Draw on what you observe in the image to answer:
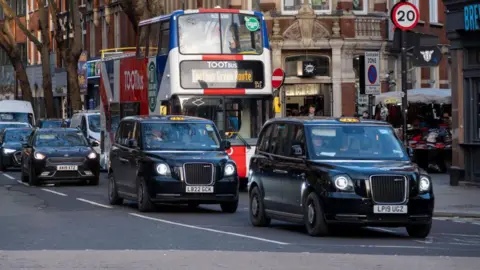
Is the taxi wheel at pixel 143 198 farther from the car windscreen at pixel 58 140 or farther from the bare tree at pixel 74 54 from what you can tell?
the bare tree at pixel 74 54

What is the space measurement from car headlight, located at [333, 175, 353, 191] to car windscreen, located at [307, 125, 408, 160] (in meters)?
0.86

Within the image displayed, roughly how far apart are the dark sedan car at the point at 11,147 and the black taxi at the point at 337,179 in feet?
83.7

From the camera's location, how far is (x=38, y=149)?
34.4 meters

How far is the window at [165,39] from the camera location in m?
30.6

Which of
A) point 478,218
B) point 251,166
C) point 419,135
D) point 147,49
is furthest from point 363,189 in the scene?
point 419,135

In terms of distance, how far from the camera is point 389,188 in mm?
17828

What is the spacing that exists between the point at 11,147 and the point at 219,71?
1653 cm

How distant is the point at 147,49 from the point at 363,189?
50.9 feet

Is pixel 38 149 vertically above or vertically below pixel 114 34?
below

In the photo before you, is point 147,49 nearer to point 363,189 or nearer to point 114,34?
point 363,189

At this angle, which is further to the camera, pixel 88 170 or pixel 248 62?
pixel 88 170

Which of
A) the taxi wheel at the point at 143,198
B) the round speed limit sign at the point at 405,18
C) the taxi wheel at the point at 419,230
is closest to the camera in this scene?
the taxi wheel at the point at 419,230

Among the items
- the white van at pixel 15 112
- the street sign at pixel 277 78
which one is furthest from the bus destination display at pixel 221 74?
the white van at pixel 15 112

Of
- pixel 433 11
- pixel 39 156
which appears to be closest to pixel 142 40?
pixel 39 156
